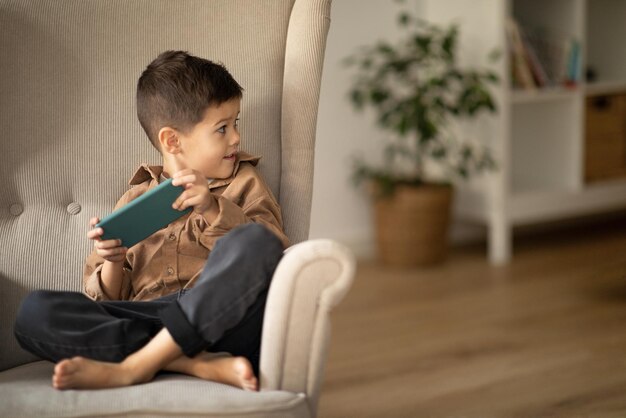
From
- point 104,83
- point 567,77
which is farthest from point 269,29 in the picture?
point 567,77

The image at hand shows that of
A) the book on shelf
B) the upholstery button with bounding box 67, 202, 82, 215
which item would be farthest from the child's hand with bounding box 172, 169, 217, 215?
the book on shelf

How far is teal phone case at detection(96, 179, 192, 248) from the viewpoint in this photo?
1499 millimetres

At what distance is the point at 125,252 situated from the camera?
160 cm

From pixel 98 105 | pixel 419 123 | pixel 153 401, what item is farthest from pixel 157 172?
pixel 419 123

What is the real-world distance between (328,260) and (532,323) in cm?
164

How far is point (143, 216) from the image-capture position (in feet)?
5.00

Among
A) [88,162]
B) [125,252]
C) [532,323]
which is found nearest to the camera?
[125,252]

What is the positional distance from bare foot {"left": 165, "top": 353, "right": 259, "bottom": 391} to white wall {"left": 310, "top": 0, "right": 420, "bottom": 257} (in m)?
2.17

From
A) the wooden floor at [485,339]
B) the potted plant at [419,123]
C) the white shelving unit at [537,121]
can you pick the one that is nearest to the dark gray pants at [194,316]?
the wooden floor at [485,339]

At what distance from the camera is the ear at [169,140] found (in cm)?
170

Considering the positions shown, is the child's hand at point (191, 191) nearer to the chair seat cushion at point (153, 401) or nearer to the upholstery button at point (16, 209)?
the chair seat cushion at point (153, 401)

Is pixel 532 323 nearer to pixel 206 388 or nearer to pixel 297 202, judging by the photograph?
pixel 297 202

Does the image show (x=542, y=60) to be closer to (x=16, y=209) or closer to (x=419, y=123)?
(x=419, y=123)

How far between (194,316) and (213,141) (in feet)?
1.26
